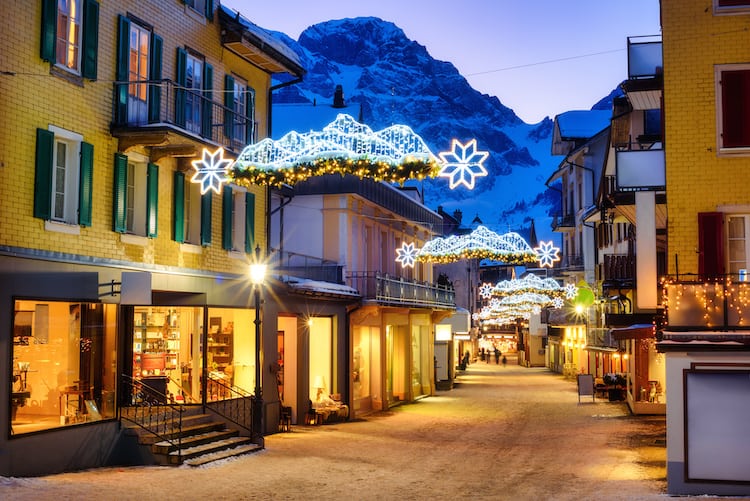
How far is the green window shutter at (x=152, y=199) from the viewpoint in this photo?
21.7m

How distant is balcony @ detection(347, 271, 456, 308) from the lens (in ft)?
115

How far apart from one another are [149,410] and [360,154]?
8605 mm

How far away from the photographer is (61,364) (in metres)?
18.8

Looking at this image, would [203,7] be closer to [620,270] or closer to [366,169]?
[366,169]

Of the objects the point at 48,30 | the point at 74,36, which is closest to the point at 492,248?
the point at 74,36

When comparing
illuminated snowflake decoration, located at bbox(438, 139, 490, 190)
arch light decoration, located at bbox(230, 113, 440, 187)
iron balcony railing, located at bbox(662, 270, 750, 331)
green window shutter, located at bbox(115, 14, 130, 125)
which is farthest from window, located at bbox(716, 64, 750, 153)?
green window shutter, located at bbox(115, 14, 130, 125)

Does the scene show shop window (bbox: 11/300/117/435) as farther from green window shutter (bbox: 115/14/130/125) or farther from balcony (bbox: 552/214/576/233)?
balcony (bbox: 552/214/576/233)

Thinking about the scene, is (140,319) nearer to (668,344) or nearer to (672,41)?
(668,344)

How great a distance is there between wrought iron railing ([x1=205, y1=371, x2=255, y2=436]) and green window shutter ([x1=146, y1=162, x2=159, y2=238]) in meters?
4.47

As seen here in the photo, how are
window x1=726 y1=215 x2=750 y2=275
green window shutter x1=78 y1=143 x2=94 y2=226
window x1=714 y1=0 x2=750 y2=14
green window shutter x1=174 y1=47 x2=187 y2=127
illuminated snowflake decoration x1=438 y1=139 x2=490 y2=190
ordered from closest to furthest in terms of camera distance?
illuminated snowflake decoration x1=438 y1=139 x2=490 y2=190, green window shutter x1=78 y1=143 x2=94 y2=226, window x1=726 y1=215 x2=750 y2=275, window x1=714 y1=0 x2=750 y2=14, green window shutter x1=174 y1=47 x2=187 y2=127

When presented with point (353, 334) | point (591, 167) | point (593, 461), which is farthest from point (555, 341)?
point (593, 461)

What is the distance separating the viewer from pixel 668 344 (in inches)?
698

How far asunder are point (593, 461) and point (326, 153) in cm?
987

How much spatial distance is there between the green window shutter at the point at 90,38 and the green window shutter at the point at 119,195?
1.96 m
